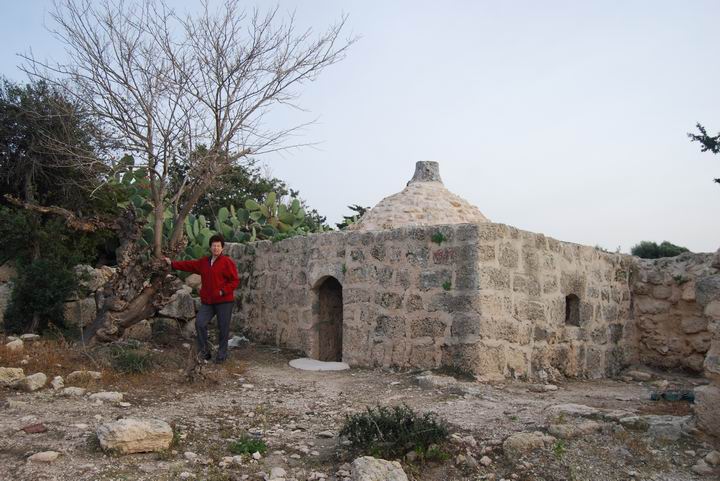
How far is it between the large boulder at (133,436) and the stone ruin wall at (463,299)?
12.4ft

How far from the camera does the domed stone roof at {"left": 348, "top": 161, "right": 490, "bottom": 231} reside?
955 cm

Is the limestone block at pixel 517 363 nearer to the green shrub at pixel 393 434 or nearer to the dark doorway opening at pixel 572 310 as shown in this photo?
the dark doorway opening at pixel 572 310

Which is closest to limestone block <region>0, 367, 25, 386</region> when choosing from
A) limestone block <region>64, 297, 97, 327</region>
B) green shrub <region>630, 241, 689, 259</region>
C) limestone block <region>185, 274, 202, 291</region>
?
limestone block <region>64, 297, 97, 327</region>

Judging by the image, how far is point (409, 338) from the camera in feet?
24.6

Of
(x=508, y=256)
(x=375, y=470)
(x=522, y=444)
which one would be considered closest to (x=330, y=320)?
(x=508, y=256)

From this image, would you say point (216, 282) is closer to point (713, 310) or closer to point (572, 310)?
point (572, 310)

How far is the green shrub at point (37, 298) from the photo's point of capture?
320 inches

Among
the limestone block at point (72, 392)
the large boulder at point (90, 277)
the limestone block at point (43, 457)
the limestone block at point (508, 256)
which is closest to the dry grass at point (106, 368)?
the limestone block at point (72, 392)

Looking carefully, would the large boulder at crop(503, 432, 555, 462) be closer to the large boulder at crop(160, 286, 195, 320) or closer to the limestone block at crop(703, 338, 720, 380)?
the limestone block at crop(703, 338, 720, 380)

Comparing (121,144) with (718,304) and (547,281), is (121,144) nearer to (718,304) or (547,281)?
(547,281)

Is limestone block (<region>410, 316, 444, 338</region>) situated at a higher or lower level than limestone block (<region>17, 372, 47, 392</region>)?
higher

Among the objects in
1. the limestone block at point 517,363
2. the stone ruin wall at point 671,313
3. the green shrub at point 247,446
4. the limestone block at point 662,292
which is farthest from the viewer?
the limestone block at point 662,292

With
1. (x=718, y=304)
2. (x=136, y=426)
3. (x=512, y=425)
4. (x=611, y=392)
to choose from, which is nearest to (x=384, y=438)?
(x=512, y=425)

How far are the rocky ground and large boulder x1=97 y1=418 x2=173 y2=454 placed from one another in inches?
2.1
